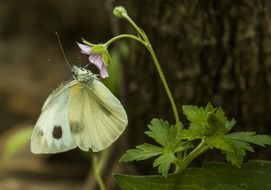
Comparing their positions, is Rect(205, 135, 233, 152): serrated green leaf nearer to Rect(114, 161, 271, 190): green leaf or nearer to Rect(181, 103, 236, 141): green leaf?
Rect(181, 103, 236, 141): green leaf

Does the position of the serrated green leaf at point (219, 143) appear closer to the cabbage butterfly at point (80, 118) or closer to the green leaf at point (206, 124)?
the green leaf at point (206, 124)

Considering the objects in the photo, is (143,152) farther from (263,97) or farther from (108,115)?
(263,97)

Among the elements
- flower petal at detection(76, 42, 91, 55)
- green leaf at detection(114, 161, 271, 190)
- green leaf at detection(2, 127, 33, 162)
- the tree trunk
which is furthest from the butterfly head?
green leaf at detection(2, 127, 33, 162)

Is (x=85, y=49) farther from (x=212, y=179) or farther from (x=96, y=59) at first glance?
(x=212, y=179)

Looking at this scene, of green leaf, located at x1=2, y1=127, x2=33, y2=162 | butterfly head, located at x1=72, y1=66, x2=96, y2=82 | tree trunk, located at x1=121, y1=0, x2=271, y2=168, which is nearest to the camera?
butterfly head, located at x1=72, y1=66, x2=96, y2=82

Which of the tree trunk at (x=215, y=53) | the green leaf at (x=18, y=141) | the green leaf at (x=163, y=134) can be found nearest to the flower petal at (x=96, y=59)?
the green leaf at (x=163, y=134)

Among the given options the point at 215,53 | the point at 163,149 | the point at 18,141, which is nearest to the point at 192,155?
the point at 163,149

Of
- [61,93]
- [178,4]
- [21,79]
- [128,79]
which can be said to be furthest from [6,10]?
[61,93]
